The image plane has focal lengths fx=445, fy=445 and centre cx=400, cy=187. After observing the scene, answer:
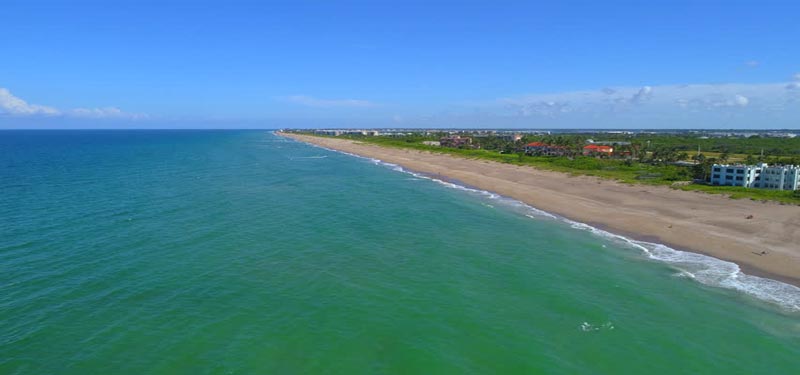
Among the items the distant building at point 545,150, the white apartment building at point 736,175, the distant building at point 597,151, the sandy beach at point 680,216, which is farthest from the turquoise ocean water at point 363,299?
the distant building at point 545,150

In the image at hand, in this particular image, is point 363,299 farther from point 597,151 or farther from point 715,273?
point 597,151

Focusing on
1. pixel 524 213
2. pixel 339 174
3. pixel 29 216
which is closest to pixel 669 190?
pixel 524 213

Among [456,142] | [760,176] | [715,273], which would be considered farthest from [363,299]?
[456,142]

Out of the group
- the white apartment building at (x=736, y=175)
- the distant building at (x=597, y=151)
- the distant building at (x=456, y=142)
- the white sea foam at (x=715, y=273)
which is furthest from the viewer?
the distant building at (x=456, y=142)

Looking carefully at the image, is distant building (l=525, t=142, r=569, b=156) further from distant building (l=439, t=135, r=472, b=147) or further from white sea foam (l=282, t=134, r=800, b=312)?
white sea foam (l=282, t=134, r=800, b=312)

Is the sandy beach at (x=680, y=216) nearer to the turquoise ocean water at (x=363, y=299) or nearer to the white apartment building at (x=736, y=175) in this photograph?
the turquoise ocean water at (x=363, y=299)

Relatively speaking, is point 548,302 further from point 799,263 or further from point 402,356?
point 799,263
